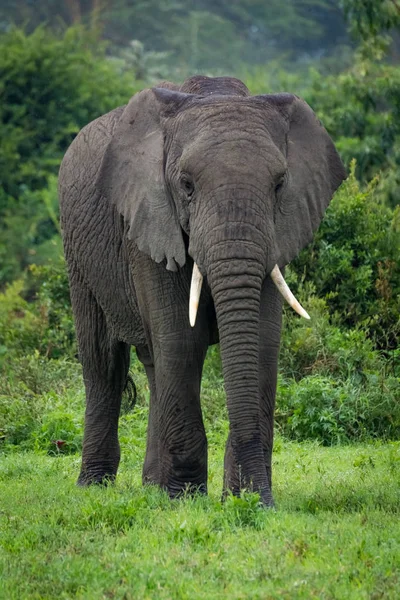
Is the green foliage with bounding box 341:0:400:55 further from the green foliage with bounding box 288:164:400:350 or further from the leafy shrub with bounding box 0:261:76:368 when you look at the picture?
the leafy shrub with bounding box 0:261:76:368

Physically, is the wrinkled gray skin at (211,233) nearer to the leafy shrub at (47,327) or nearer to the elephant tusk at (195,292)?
the elephant tusk at (195,292)

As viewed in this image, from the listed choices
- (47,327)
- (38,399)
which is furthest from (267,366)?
(47,327)

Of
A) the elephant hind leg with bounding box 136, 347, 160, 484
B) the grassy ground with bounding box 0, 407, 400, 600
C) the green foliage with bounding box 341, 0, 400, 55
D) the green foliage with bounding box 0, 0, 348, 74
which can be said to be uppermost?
the green foliage with bounding box 0, 0, 348, 74

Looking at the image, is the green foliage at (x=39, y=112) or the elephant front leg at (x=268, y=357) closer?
the elephant front leg at (x=268, y=357)

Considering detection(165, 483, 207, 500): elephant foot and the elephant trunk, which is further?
detection(165, 483, 207, 500): elephant foot

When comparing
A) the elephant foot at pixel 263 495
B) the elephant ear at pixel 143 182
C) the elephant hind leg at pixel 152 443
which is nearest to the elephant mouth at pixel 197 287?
the elephant ear at pixel 143 182

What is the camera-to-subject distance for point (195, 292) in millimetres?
6648

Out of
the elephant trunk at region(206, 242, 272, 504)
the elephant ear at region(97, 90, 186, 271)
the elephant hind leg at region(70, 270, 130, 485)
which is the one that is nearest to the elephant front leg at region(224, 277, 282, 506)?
the elephant trunk at region(206, 242, 272, 504)

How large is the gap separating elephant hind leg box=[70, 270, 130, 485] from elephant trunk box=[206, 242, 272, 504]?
7.50ft

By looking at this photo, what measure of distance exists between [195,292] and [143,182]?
2.58 feet

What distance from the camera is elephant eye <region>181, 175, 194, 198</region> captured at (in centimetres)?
669

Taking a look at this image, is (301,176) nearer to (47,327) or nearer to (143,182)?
(143,182)

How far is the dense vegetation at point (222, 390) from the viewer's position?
221 inches

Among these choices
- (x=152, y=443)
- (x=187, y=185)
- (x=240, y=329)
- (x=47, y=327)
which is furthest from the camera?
(x=47, y=327)
